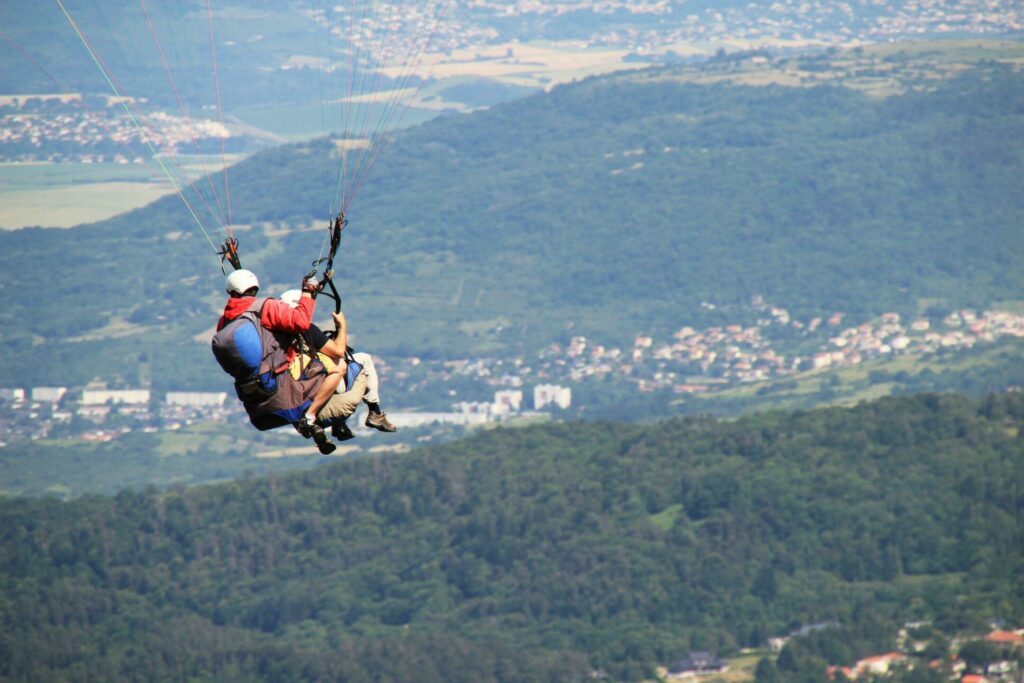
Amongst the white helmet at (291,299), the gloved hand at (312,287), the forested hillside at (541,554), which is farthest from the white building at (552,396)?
the gloved hand at (312,287)

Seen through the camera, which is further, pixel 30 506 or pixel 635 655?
pixel 30 506

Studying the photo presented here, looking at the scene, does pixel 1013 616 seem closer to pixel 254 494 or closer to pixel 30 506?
pixel 254 494

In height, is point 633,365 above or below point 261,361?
below

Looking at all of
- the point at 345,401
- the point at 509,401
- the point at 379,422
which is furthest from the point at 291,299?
the point at 509,401

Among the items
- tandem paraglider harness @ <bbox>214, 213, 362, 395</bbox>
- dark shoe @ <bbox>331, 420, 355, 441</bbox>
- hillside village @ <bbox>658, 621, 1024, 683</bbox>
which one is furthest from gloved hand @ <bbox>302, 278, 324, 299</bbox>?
hillside village @ <bbox>658, 621, 1024, 683</bbox>

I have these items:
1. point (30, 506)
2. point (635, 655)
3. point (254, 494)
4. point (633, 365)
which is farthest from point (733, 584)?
point (633, 365)

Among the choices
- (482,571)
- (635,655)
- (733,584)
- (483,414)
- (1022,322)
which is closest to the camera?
(635,655)

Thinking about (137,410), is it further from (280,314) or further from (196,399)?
(280,314)
